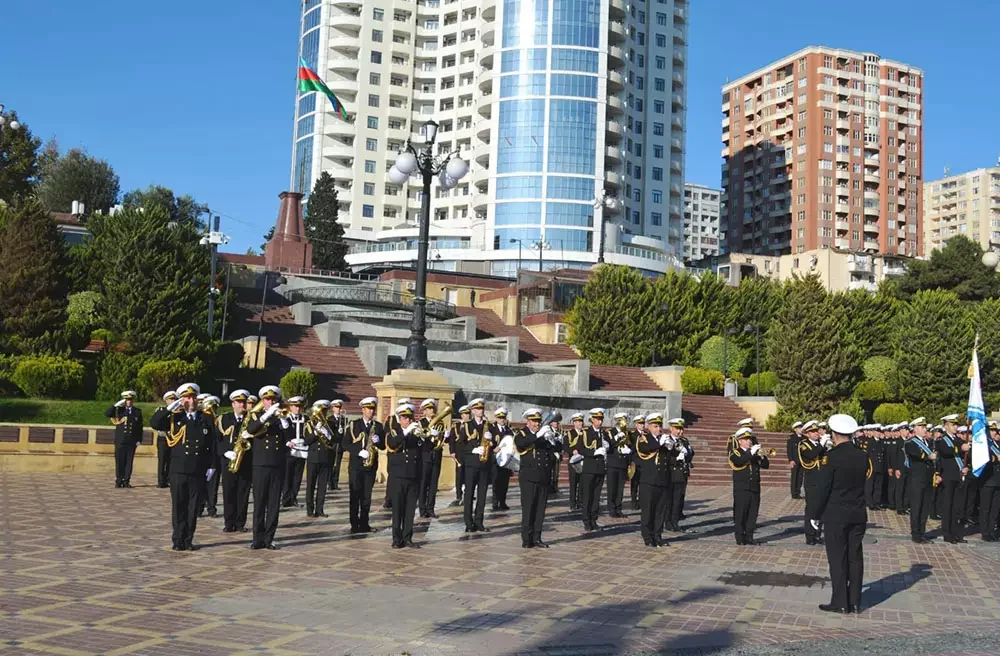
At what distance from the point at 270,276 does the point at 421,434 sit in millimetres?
50945

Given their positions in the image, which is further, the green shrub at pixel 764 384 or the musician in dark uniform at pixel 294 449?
the green shrub at pixel 764 384

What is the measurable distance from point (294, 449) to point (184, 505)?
161 cm

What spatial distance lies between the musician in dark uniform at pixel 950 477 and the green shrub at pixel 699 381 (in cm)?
2374

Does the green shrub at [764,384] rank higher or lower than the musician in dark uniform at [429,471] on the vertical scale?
higher

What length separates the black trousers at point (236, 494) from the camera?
1293 cm

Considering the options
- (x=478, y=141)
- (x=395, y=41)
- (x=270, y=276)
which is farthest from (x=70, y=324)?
(x=395, y=41)

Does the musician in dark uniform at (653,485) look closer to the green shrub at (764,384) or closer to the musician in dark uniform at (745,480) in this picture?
the musician in dark uniform at (745,480)

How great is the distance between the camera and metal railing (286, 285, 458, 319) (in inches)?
2061

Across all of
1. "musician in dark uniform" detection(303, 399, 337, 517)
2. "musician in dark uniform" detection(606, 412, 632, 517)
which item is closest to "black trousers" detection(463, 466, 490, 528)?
"musician in dark uniform" detection(303, 399, 337, 517)

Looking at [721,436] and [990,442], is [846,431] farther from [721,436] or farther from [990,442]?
[721,436]

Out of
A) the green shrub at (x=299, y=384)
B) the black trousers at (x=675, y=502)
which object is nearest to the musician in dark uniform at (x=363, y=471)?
the black trousers at (x=675, y=502)

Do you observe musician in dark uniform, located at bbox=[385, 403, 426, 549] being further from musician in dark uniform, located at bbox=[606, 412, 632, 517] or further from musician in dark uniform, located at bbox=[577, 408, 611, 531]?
musician in dark uniform, located at bbox=[606, 412, 632, 517]

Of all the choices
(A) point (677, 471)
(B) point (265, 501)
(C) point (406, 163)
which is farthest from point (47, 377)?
(A) point (677, 471)

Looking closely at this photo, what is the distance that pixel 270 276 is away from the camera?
62.1 m
